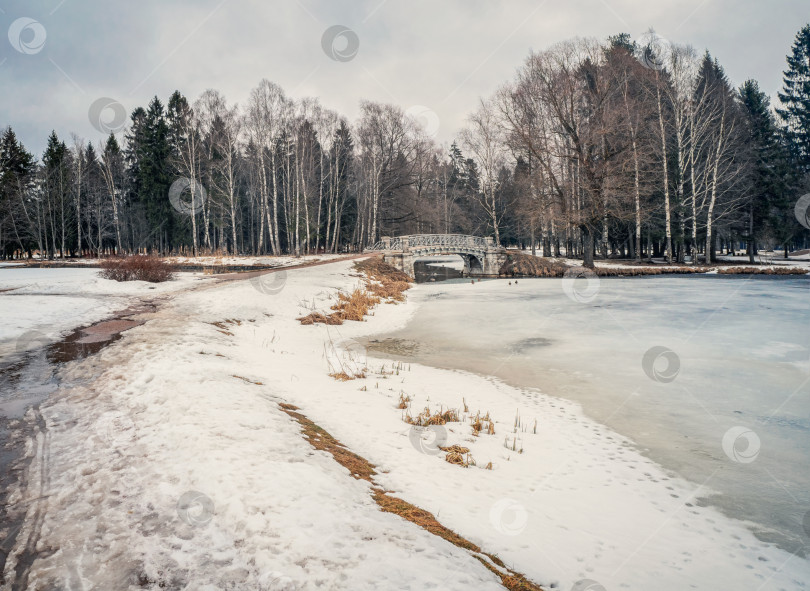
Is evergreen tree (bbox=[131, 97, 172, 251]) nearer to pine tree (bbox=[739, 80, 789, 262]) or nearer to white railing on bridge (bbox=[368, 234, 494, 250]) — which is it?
white railing on bridge (bbox=[368, 234, 494, 250])

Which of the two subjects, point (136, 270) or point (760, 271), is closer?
point (136, 270)

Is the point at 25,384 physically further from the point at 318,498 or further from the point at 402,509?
the point at 402,509

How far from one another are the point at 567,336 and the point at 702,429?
6372 millimetres

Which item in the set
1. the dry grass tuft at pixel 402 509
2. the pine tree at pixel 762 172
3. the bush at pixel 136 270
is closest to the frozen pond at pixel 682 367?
the dry grass tuft at pixel 402 509

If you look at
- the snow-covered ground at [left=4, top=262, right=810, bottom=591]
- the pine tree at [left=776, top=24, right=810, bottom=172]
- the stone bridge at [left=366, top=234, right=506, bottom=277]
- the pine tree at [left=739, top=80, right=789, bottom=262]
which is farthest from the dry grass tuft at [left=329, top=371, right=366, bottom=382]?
the pine tree at [left=776, top=24, right=810, bottom=172]

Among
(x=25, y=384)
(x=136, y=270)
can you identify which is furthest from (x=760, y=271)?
(x=136, y=270)

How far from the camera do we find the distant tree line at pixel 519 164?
101 feet

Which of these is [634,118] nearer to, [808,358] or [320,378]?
[808,358]

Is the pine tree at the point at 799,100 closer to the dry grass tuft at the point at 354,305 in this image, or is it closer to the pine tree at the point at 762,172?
the pine tree at the point at 762,172

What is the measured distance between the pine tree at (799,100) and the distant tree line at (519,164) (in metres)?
0.15

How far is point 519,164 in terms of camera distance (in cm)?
4484

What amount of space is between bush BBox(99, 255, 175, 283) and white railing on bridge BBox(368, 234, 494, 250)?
1900 centimetres

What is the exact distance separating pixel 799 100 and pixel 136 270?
64.6 metres

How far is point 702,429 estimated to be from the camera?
6.09 meters
